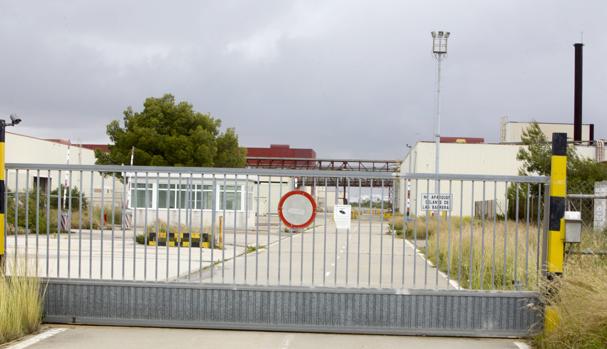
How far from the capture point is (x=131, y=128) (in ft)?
156

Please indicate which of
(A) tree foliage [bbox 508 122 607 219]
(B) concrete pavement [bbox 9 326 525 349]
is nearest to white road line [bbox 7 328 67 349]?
(B) concrete pavement [bbox 9 326 525 349]

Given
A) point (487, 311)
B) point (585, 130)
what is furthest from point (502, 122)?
point (487, 311)

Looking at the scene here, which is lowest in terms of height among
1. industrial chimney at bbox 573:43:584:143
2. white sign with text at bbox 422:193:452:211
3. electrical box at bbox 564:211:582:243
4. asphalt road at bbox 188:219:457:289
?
asphalt road at bbox 188:219:457:289

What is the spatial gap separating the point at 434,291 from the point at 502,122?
71.9m

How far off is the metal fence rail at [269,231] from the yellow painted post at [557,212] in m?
0.21

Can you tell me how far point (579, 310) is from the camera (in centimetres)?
766

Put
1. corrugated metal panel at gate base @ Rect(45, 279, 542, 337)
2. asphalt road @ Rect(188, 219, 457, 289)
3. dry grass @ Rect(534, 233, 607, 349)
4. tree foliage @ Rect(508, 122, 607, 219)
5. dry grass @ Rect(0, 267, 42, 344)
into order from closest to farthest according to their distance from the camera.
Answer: dry grass @ Rect(534, 233, 607, 349) < dry grass @ Rect(0, 267, 42, 344) < corrugated metal panel at gate base @ Rect(45, 279, 542, 337) < asphalt road @ Rect(188, 219, 457, 289) < tree foliage @ Rect(508, 122, 607, 219)

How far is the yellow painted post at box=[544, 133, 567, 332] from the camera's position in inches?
336

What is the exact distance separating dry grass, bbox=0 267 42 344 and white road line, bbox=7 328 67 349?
0.15m

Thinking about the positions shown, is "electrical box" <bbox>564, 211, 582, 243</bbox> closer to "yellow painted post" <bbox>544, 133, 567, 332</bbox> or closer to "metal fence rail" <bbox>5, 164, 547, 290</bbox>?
"yellow painted post" <bbox>544, 133, 567, 332</bbox>

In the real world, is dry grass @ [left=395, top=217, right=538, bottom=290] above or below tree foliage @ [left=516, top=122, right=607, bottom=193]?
below

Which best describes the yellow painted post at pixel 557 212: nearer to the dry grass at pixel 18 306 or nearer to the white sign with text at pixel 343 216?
the white sign with text at pixel 343 216

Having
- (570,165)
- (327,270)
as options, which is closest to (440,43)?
(570,165)

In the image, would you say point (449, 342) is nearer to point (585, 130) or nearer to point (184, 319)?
point (184, 319)
